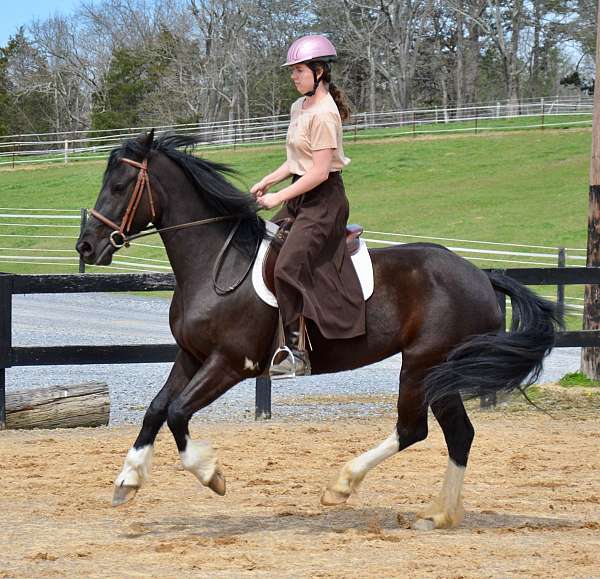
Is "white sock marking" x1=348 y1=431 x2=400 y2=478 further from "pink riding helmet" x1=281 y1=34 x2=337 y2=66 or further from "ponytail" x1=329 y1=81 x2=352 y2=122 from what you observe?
"pink riding helmet" x1=281 y1=34 x2=337 y2=66

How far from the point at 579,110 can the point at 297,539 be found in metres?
45.4

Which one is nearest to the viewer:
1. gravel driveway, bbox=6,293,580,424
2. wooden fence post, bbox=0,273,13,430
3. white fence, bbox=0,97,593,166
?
wooden fence post, bbox=0,273,13,430

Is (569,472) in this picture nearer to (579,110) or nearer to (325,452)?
(325,452)

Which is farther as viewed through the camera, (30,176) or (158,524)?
(30,176)

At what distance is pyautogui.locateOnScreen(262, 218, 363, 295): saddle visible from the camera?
618 cm

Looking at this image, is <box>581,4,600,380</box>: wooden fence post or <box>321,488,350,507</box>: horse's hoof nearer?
<box>321,488,350,507</box>: horse's hoof

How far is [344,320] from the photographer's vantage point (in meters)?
6.19

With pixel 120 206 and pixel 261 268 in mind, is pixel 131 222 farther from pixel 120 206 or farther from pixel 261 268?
pixel 261 268

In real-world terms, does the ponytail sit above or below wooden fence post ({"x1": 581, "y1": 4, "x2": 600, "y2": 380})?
above

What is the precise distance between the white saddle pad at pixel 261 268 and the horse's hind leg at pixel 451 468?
2.72ft

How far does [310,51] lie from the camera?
6.08 m

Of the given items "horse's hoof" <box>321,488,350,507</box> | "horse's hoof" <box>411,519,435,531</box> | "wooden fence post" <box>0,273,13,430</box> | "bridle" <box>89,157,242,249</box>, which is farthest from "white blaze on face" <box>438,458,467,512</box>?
"wooden fence post" <box>0,273,13,430</box>

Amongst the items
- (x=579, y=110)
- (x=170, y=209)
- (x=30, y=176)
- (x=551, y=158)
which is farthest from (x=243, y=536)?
(x=579, y=110)

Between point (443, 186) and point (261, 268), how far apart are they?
31.4 meters
